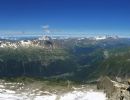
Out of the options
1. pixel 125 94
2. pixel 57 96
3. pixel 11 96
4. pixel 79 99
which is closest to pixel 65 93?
pixel 57 96

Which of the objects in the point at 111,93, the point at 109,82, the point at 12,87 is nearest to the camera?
the point at 111,93

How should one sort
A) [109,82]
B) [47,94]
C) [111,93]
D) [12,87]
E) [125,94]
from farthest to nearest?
[12,87] < [47,94] < [109,82] < [111,93] < [125,94]

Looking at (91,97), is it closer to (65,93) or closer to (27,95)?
(65,93)

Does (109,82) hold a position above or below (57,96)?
above

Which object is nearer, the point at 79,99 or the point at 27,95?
the point at 79,99

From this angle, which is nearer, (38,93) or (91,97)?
(91,97)

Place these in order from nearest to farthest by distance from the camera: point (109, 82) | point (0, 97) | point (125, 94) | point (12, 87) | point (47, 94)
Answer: point (125, 94) < point (109, 82) < point (0, 97) < point (47, 94) < point (12, 87)

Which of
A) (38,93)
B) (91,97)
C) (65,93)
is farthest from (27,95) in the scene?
(91,97)

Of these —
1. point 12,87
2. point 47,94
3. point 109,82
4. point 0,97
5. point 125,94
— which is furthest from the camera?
point 12,87

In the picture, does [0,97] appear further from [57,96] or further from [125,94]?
[125,94]
